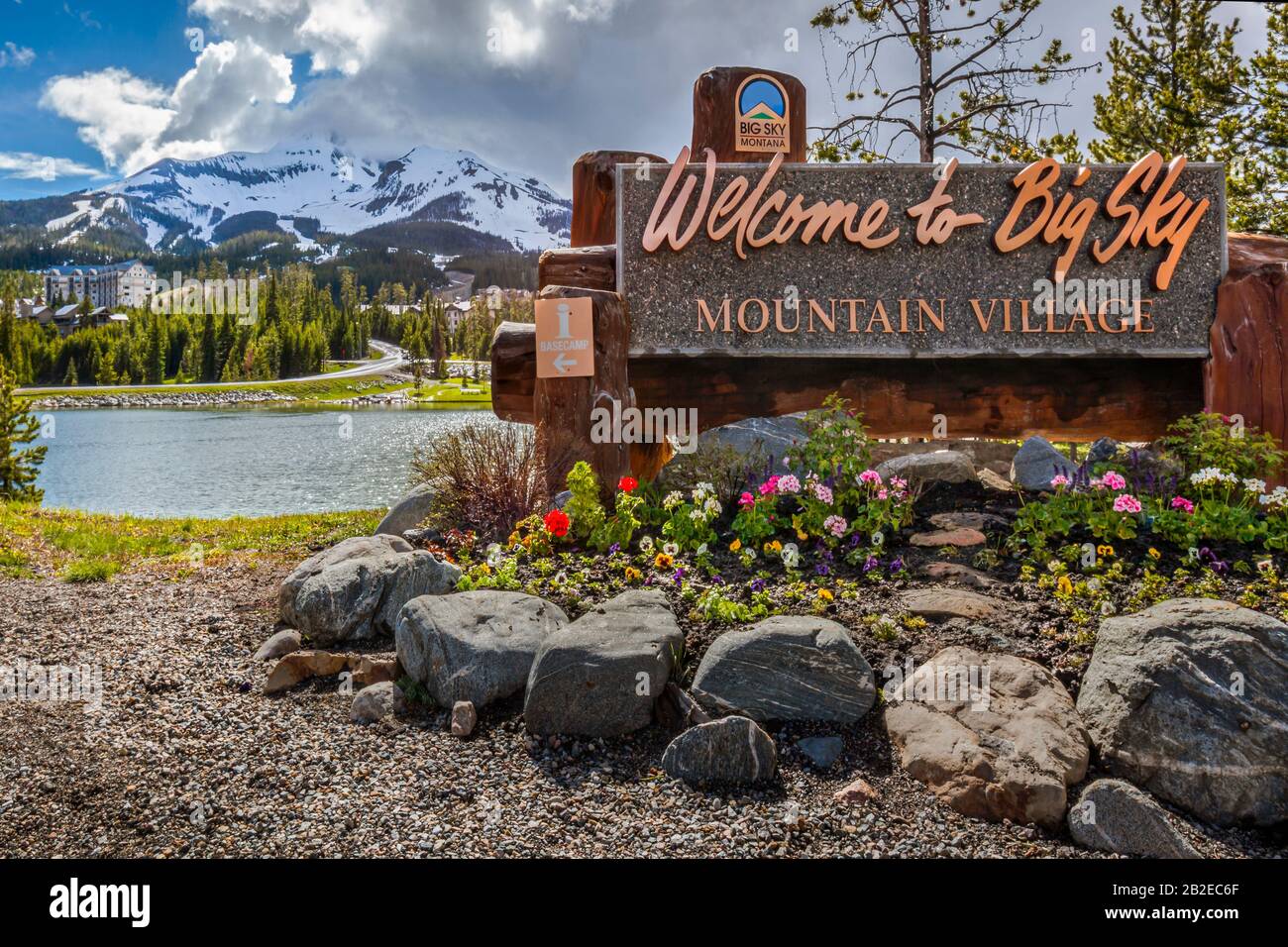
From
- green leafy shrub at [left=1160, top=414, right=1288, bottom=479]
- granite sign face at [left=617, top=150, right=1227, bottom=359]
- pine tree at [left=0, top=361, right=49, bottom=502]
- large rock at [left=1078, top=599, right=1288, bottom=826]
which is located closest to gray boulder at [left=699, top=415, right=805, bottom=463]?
granite sign face at [left=617, top=150, right=1227, bottom=359]

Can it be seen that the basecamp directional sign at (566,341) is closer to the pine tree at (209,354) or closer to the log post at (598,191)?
the log post at (598,191)

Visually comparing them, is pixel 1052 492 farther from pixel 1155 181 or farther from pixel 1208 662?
pixel 1155 181

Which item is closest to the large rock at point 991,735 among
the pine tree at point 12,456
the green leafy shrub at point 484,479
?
the green leafy shrub at point 484,479

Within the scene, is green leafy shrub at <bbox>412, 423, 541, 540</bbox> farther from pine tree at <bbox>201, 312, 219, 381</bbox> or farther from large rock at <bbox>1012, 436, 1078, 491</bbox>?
pine tree at <bbox>201, 312, 219, 381</bbox>

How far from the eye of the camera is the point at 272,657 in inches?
193

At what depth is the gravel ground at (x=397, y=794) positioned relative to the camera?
9.70ft

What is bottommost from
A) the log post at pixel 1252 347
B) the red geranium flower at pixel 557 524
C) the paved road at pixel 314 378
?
the red geranium flower at pixel 557 524

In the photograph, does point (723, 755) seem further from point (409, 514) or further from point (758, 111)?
point (758, 111)

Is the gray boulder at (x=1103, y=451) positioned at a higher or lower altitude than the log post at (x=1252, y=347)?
lower

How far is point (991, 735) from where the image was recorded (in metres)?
3.38

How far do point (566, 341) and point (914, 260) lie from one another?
3.24 metres

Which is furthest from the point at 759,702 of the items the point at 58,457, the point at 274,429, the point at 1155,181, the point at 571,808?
the point at 274,429

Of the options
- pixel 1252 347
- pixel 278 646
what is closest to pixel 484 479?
pixel 278 646

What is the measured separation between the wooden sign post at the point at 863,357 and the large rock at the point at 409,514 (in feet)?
3.37
